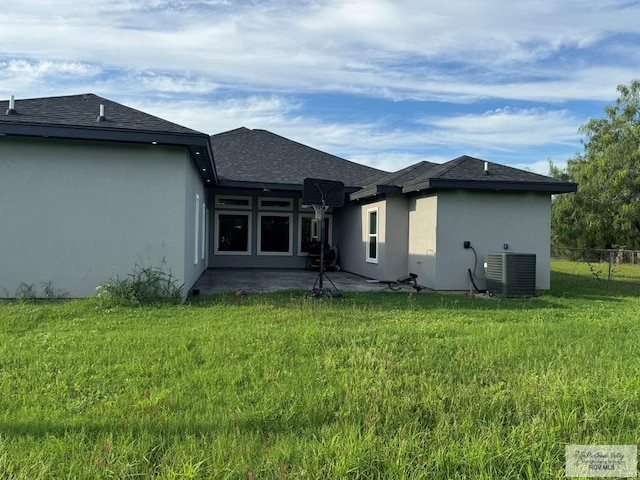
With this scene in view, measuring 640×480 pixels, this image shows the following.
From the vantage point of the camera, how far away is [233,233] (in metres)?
16.8

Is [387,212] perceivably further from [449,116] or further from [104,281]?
[449,116]

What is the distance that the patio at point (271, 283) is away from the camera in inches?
418

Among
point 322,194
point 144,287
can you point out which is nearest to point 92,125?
point 144,287

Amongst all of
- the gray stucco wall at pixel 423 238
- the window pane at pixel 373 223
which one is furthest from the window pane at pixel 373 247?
the gray stucco wall at pixel 423 238

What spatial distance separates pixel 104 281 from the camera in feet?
27.2

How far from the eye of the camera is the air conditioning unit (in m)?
9.89

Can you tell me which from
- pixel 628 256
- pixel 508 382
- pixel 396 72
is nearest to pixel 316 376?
pixel 508 382

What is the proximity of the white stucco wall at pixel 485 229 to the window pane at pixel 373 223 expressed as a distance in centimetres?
270

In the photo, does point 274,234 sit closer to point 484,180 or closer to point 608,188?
point 484,180

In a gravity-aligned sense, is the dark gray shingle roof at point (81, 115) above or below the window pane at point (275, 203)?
above

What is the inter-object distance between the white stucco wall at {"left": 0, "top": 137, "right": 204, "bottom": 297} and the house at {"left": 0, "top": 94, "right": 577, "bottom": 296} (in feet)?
0.06

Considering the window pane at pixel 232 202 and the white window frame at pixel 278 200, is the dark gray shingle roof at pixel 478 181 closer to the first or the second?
the white window frame at pixel 278 200

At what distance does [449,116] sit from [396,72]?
5798 mm

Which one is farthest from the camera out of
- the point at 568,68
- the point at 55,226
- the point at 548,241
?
the point at 568,68
